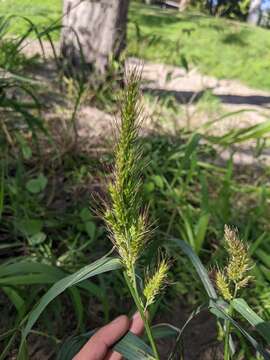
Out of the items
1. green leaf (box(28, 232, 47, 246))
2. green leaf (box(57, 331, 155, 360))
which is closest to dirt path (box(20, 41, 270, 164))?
green leaf (box(28, 232, 47, 246))

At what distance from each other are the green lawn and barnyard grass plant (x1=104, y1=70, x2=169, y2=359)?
12.2ft

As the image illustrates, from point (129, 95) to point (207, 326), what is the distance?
3.35 feet

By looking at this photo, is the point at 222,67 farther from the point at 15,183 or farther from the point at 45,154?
the point at 15,183

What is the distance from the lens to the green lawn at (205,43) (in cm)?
475

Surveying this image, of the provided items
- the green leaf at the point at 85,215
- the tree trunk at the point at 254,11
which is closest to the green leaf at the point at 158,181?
the green leaf at the point at 85,215

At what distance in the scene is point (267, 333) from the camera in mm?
583

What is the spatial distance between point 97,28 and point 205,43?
9.85 feet

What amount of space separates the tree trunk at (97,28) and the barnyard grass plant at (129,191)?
2526 millimetres

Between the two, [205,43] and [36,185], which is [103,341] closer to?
[36,185]

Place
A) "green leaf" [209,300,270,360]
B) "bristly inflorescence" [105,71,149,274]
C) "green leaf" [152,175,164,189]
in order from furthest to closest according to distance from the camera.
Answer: "green leaf" [152,175,164,189] → "green leaf" [209,300,270,360] → "bristly inflorescence" [105,71,149,274]

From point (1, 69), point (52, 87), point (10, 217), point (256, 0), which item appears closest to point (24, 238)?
point (10, 217)

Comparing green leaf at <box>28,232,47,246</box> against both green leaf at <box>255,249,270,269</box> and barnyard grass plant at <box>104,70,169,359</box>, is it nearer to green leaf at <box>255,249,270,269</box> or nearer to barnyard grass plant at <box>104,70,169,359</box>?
green leaf at <box>255,249,270,269</box>

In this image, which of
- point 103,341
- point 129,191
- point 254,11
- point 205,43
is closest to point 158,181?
point 103,341

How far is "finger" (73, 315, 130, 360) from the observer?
0.59 meters
